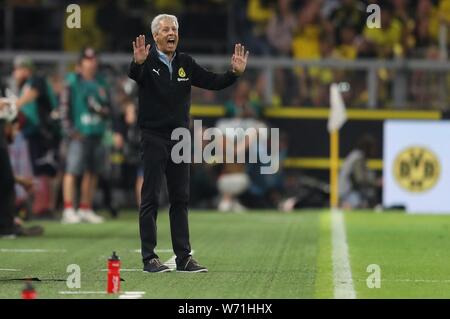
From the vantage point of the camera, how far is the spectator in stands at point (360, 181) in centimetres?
2350

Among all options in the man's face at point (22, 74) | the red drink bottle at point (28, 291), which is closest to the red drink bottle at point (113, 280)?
the red drink bottle at point (28, 291)

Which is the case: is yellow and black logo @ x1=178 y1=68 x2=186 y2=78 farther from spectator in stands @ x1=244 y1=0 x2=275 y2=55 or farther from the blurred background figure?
spectator in stands @ x1=244 y1=0 x2=275 y2=55

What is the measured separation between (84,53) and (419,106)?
6873 millimetres

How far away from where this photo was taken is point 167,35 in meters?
11.8

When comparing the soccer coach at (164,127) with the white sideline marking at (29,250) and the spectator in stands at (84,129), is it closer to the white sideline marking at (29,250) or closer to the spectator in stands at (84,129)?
the white sideline marking at (29,250)

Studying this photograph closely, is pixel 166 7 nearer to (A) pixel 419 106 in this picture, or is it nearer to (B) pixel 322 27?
(B) pixel 322 27

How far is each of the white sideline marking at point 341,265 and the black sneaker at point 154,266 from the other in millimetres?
1372

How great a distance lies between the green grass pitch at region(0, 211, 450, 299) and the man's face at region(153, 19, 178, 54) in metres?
1.85

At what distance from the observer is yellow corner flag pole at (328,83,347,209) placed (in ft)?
77.0

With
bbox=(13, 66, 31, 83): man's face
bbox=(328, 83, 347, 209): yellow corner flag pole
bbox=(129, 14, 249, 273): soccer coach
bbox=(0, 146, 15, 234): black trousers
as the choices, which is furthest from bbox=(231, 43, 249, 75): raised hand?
bbox=(328, 83, 347, 209): yellow corner flag pole

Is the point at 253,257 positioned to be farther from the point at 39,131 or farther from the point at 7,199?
the point at 39,131
